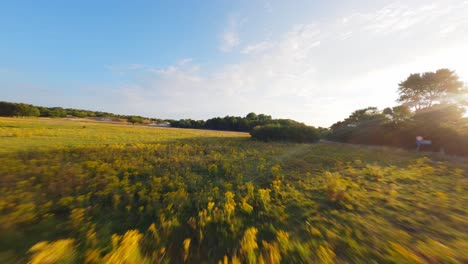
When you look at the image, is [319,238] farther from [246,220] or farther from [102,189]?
[102,189]

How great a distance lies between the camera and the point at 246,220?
3.54m

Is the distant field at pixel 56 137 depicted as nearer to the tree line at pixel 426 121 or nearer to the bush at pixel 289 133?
the bush at pixel 289 133

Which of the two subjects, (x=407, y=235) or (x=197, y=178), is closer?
(x=407, y=235)

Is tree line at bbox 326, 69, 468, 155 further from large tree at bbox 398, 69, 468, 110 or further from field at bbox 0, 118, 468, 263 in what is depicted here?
field at bbox 0, 118, 468, 263

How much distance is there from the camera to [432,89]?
939 inches

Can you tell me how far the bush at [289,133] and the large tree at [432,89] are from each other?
668 inches

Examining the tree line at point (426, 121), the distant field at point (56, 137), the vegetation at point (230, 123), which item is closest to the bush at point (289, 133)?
the tree line at point (426, 121)

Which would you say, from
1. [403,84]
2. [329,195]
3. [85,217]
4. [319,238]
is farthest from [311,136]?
[85,217]

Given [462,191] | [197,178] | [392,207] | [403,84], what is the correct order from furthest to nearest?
[403,84] < [197,178] < [462,191] < [392,207]

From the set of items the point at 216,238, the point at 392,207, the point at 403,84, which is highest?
the point at 403,84

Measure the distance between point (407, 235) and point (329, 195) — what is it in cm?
174

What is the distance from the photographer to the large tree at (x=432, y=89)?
21.8 m

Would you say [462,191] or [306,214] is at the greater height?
[462,191]

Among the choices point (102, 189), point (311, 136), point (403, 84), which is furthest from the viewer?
point (403, 84)
